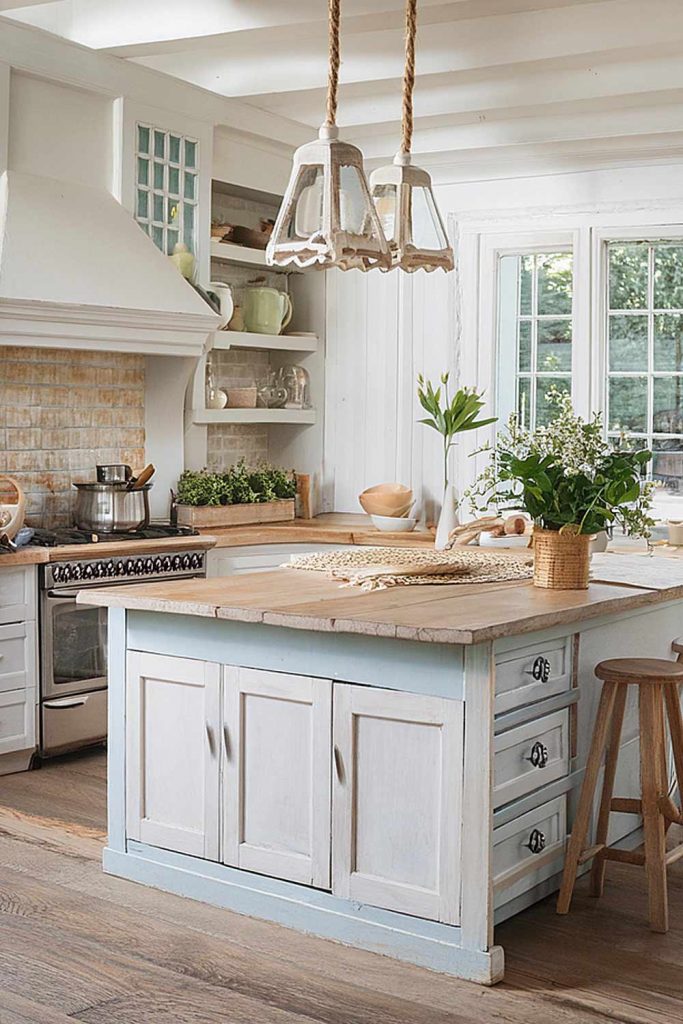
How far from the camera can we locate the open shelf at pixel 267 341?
6.86 m

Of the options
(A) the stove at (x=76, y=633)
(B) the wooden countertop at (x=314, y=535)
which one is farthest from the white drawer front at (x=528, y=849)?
(B) the wooden countertop at (x=314, y=535)

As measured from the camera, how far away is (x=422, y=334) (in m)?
7.59

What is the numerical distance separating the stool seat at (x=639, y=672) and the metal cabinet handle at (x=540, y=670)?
18 cm

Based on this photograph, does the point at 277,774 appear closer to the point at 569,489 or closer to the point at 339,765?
the point at 339,765

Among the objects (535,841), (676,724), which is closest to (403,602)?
(535,841)

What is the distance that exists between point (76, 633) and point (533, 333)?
10.6 ft

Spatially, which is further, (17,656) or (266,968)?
(17,656)

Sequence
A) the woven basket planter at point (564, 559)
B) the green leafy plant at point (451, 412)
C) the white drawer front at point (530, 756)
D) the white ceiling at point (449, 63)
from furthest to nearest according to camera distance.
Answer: the green leafy plant at point (451, 412) → the white ceiling at point (449, 63) → the woven basket planter at point (564, 559) → the white drawer front at point (530, 756)

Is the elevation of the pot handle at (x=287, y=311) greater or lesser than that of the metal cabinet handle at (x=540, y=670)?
greater

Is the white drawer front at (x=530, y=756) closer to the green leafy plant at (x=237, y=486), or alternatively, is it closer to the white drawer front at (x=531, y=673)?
the white drawer front at (x=531, y=673)

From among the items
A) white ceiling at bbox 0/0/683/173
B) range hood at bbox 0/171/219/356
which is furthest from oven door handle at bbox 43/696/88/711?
white ceiling at bbox 0/0/683/173

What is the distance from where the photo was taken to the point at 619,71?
5848 millimetres

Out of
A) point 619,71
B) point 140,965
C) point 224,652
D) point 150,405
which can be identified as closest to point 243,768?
point 224,652

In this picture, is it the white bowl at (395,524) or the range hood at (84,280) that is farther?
the white bowl at (395,524)
